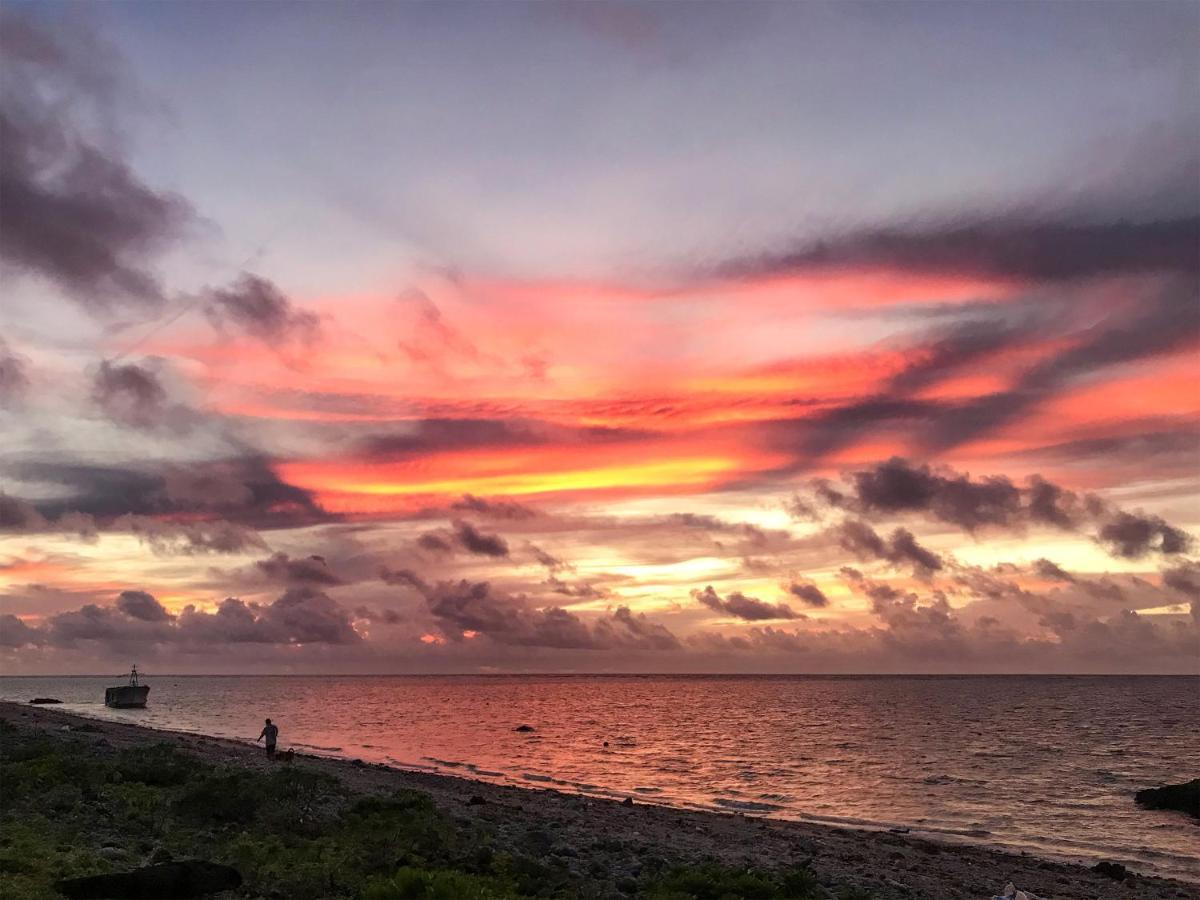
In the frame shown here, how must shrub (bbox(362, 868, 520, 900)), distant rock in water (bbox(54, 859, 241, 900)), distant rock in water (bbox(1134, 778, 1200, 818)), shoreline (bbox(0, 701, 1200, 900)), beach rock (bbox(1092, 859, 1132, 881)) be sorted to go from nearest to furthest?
1. shrub (bbox(362, 868, 520, 900))
2. distant rock in water (bbox(54, 859, 241, 900))
3. shoreline (bbox(0, 701, 1200, 900))
4. beach rock (bbox(1092, 859, 1132, 881))
5. distant rock in water (bbox(1134, 778, 1200, 818))

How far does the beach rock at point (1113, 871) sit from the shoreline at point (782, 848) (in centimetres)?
31

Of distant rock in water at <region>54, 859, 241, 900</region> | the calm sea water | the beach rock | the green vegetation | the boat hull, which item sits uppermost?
distant rock in water at <region>54, 859, 241, 900</region>

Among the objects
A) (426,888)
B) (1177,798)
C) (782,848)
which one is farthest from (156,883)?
(1177,798)

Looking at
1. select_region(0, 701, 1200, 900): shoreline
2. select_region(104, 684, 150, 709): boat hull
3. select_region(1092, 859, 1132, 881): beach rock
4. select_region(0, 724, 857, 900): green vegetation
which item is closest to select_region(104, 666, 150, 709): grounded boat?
select_region(104, 684, 150, 709): boat hull

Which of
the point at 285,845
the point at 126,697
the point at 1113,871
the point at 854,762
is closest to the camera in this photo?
the point at 285,845

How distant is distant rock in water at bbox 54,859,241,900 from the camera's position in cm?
1497

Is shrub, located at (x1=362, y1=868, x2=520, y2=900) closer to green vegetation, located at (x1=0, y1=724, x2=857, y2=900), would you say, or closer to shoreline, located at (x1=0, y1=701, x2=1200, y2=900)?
green vegetation, located at (x1=0, y1=724, x2=857, y2=900)

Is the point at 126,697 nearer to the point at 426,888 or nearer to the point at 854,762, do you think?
the point at 854,762

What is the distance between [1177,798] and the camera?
157 feet

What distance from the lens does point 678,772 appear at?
62.7 meters

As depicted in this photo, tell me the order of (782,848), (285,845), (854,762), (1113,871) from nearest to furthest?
(285,845) < (1113,871) < (782,848) < (854,762)

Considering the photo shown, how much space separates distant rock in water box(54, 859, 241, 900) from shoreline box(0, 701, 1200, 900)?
31.4ft

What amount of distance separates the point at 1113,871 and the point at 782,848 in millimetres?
11073

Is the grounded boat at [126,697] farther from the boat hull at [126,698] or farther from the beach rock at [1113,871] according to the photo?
the beach rock at [1113,871]
